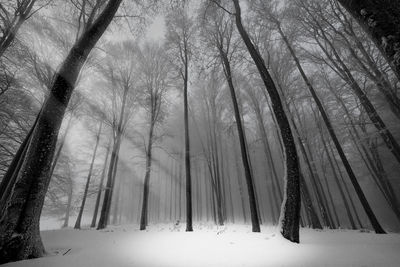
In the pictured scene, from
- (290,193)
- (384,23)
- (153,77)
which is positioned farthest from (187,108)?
(384,23)

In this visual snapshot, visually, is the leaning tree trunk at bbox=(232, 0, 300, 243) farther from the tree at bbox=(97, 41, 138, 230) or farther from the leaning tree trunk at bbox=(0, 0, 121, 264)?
the tree at bbox=(97, 41, 138, 230)

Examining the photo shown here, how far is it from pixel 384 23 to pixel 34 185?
208 inches

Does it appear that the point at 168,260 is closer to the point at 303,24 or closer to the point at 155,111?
the point at 155,111

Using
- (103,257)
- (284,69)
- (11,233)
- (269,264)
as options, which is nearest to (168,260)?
(103,257)

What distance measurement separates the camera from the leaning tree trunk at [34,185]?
119 inches

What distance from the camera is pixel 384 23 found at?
1.62 meters

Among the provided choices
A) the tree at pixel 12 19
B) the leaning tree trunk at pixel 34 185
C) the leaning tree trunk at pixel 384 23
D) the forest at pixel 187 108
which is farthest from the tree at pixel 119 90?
the leaning tree trunk at pixel 384 23

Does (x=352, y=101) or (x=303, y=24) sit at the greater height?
(x=303, y=24)

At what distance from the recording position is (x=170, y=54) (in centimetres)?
1274

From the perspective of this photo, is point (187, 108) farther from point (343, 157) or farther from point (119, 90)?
point (343, 157)

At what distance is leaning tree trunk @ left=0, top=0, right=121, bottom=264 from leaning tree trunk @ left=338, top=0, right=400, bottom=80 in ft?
16.1

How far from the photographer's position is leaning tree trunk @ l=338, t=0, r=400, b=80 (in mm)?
1567

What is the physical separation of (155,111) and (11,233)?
1103 cm

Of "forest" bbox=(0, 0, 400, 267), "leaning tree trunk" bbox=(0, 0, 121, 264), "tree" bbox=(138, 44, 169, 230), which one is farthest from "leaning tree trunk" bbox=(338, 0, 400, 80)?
"tree" bbox=(138, 44, 169, 230)
